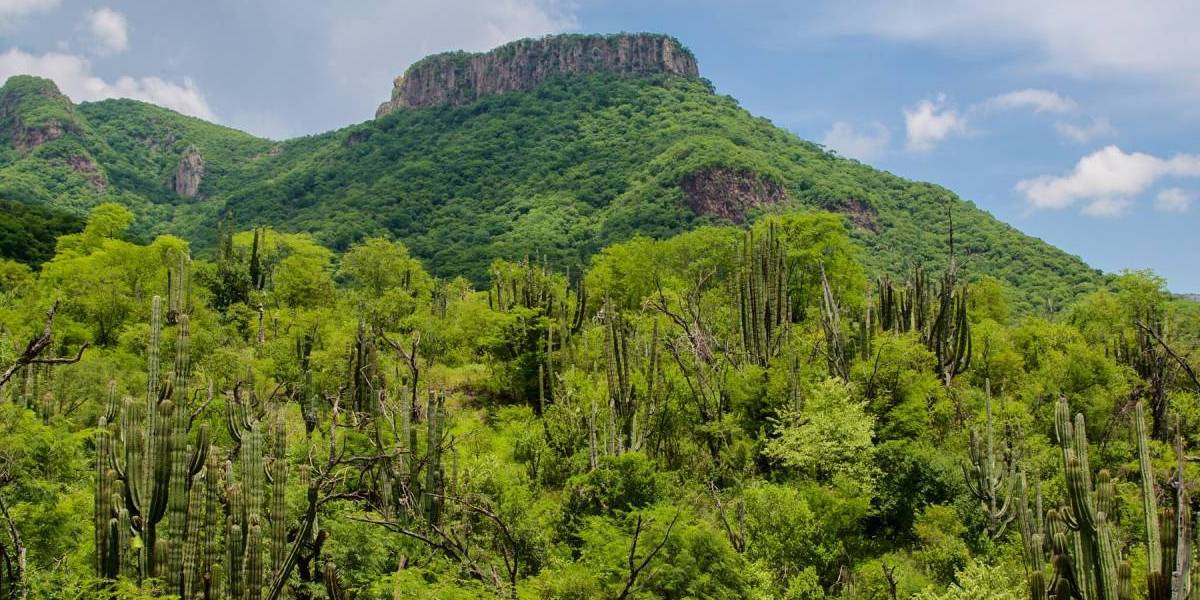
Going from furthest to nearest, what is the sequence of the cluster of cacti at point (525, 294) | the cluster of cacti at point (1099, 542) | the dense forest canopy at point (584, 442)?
the cluster of cacti at point (525, 294), the dense forest canopy at point (584, 442), the cluster of cacti at point (1099, 542)

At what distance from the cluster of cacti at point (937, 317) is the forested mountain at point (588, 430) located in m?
0.10

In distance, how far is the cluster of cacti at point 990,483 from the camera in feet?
51.2

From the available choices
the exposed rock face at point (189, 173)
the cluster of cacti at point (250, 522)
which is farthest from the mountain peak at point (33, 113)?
the cluster of cacti at point (250, 522)

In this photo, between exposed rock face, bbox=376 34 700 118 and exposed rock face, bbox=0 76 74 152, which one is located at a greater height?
exposed rock face, bbox=376 34 700 118

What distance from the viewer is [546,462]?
59.7 feet

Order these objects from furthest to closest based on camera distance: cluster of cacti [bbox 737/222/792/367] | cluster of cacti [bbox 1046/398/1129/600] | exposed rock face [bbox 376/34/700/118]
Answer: exposed rock face [bbox 376/34/700/118], cluster of cacti [bbox 737/222/792/367], cluster of cacti [bbox 1046/398/1129/600]

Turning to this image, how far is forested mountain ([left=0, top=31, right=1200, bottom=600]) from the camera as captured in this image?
25.8ft

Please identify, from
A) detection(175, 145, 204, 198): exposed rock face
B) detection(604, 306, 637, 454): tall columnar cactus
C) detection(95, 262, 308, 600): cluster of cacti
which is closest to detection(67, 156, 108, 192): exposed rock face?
detection(175, 145, 204, 198): exposed rock face

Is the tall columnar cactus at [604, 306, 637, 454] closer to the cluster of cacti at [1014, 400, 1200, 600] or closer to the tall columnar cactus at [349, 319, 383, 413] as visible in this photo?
the tall columnar cactus at [349, 319, 383, 413]

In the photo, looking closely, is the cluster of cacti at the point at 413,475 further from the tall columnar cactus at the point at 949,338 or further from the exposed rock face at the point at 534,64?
the exposed rock face at the point at 534,64

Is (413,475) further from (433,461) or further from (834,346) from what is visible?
(834,346)

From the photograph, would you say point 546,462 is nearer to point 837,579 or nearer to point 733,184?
point 837,579

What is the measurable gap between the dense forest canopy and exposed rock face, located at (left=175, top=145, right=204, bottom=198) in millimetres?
93643

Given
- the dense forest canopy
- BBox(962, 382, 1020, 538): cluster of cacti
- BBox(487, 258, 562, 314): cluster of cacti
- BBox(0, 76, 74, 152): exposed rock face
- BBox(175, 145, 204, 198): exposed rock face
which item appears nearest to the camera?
the dense forest canopy
